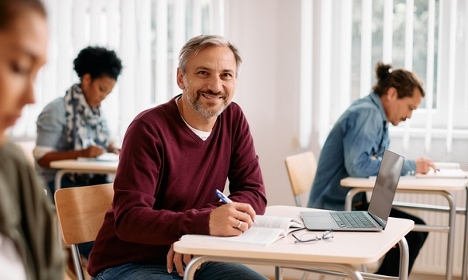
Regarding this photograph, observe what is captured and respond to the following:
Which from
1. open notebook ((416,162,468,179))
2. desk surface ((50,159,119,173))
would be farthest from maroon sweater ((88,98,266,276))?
desk surface ((50,159,119,173))

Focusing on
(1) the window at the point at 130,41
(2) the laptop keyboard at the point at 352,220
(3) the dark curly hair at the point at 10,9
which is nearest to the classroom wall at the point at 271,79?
(1) the window at the point at 130,41

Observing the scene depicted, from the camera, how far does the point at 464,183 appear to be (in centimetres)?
310

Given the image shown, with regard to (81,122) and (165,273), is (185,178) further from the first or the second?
(81,122)

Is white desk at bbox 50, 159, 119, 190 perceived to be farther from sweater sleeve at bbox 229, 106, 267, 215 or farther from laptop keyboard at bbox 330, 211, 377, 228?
laptop keyboard at bbox 330, 211, 377, 228

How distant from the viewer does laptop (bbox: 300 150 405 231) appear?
1985 millimetres

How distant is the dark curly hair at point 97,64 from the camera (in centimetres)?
402

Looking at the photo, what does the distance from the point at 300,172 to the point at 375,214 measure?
45.1 inches

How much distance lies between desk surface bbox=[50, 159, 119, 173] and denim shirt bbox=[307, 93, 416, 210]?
3.48 ft

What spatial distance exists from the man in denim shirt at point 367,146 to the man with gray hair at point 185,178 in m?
1.02

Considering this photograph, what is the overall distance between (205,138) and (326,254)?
0.68 metres

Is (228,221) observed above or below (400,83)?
below

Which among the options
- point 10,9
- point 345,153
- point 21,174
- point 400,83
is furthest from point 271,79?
point 10,9

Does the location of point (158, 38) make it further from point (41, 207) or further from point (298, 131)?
point (41, 207)

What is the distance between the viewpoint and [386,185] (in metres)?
2.14
